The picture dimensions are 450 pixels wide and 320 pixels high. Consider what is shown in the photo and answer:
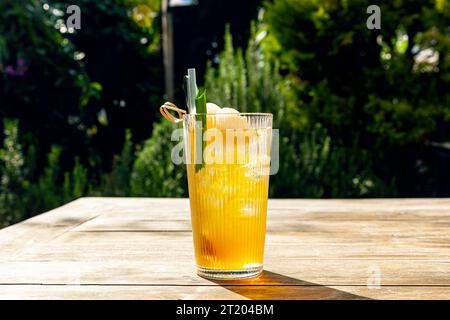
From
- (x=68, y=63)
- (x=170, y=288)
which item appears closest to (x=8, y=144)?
(x=68, y=63)

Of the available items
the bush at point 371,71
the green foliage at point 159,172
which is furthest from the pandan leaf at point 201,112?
the bush at point 371,71

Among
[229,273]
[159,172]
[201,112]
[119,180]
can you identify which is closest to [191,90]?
[201,112]

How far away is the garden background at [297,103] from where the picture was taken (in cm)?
436

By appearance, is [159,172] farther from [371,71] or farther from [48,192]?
[371,71]

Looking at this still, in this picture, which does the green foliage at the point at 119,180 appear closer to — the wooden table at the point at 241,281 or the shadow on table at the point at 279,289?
the wooden table at the point at 241,281

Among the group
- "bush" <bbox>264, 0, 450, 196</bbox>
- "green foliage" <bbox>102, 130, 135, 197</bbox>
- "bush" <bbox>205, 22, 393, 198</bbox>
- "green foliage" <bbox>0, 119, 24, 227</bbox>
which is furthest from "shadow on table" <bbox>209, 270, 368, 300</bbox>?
"green foliage" <bbox>0, 119, 24, 227</bbox>

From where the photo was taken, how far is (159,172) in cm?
416

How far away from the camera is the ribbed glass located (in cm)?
112

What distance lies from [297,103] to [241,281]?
3772mm

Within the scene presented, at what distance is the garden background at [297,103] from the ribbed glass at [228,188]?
2897 mm
